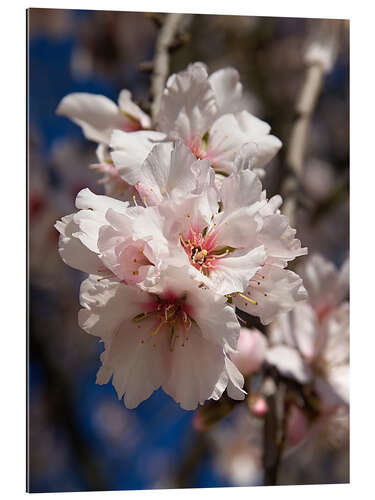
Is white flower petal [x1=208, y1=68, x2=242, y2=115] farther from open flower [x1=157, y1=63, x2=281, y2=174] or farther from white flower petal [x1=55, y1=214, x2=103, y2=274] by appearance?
white flower petal [x1=55, y1=214, x2=103, y2=274]

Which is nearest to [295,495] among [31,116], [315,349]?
[315,349]

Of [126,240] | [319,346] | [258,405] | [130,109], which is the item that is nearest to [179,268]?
[126,240]

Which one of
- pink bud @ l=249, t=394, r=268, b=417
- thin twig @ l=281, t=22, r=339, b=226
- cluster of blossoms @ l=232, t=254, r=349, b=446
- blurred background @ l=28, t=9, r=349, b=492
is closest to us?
pink bud @ l=249, t=394, r=268, b=417

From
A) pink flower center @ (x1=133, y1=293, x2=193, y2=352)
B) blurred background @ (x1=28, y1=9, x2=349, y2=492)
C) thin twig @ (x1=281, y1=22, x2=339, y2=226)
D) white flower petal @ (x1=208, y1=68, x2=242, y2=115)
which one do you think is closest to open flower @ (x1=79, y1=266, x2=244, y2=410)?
pink flower center @ (x1=133, y1=293, x2=193, y2=352)

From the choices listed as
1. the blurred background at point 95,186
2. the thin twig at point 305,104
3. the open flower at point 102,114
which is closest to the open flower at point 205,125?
the open flower at point 102,114

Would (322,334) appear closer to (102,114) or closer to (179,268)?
(102,114)

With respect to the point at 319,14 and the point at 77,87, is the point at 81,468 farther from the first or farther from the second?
the point at 319,14
